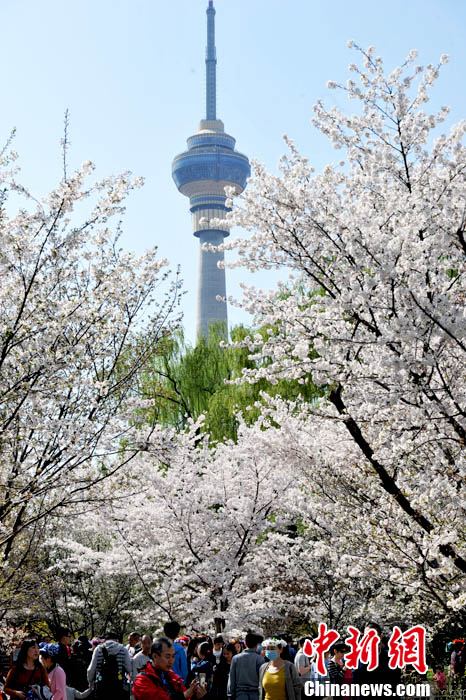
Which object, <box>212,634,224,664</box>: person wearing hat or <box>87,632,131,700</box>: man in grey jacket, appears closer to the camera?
<box>87,632,131,700</box>: man in grey jacket

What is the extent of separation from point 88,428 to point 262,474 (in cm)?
827

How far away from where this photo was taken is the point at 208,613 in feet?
46.6

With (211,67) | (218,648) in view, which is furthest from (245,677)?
(211,67)

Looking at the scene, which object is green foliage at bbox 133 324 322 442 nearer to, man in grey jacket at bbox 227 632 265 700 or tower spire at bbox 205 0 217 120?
man in grey jacket at bbox 227 632 265 700

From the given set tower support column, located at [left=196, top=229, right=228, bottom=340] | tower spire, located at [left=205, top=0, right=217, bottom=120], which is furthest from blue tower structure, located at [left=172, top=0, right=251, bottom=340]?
tower spire, located at [left=205, top=0, right=217, bottom=120]

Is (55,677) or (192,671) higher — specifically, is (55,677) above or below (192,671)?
above

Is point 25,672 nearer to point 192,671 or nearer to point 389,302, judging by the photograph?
point 192,671

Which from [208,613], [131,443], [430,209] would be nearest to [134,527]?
[208,613]

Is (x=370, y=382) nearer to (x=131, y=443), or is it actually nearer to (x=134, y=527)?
(x=131, y=443)

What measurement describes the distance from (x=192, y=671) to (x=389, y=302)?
16.9 ft

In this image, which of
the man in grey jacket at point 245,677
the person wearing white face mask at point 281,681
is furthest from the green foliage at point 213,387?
the person wearing white face mask at point 281,681

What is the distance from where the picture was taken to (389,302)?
22.2ft

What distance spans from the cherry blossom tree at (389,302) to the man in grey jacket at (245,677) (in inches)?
70.2

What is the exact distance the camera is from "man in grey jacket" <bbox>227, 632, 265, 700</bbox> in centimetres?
797
